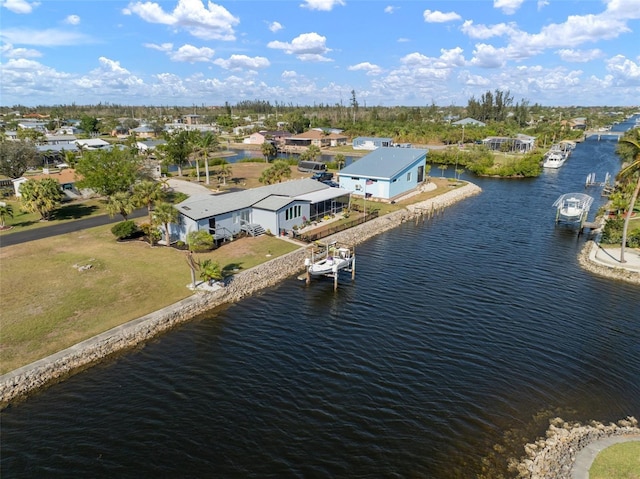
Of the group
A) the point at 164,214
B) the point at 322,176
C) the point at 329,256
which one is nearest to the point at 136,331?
the point at 164,214

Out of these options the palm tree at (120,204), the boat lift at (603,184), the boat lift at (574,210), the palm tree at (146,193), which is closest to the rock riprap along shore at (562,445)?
the boat lift at (574,210)

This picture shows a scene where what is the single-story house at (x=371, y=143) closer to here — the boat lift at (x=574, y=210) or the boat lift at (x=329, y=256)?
the boat lift at (x=574, y=210)

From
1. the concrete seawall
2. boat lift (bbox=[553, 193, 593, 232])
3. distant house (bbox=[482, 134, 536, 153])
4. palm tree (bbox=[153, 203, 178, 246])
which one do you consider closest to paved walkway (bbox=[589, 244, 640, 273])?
boat lift (bbox=[553, 193, 593, 232])

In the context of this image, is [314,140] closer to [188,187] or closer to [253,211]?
[188,187]

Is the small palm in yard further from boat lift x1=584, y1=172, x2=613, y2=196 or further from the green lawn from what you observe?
boat lift x1=584, y1=172, x2=613, y2=196

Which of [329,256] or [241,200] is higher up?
[241,200]
